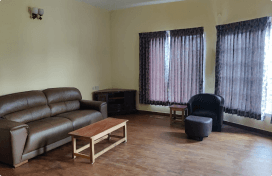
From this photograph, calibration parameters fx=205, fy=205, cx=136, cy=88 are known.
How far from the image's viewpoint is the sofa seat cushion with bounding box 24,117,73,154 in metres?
3.05

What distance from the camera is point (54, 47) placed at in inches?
182

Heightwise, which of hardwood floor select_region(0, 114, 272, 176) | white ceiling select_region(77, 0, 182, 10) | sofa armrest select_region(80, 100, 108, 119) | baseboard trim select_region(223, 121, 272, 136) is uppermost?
white ceiling select_region(77, 0, 182, 10)

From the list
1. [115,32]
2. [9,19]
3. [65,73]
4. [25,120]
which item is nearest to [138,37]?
[115,32]

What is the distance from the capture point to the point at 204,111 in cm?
448

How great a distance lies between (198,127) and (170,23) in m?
2.92

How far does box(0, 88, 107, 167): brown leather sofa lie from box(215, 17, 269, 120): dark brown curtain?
2837 mm

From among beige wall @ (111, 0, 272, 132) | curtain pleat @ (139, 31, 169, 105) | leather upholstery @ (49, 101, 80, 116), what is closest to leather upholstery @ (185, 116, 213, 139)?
beige wall @ (111, 0, 272, 132)

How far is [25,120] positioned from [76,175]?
1514mm

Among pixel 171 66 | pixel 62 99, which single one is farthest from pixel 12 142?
pixel 171 66

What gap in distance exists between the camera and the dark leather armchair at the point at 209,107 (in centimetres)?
430

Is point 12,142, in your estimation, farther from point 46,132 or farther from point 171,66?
point 171,66

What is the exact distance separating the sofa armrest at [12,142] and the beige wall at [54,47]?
1.19 meters

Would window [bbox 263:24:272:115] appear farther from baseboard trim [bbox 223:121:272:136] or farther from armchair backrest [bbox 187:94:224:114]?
armchair backrest [bbox 187:94:224:114]

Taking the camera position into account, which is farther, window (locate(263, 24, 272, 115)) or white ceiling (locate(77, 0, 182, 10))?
white ceiling (locate(77, 0, 182, 10))
